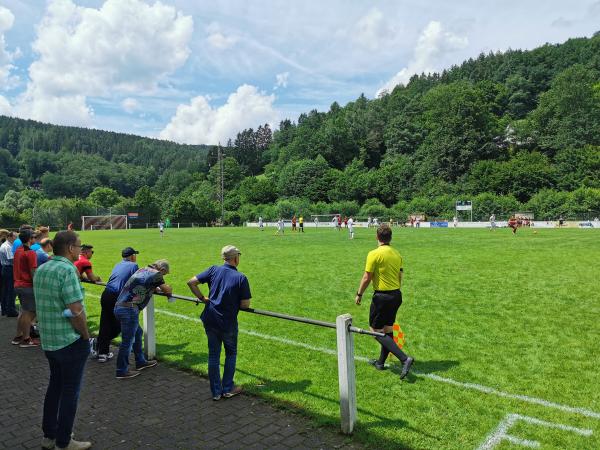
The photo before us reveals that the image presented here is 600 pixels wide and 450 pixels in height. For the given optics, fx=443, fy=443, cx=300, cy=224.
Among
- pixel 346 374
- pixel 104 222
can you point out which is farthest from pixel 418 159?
pixel 346 374

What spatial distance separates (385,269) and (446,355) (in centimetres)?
197

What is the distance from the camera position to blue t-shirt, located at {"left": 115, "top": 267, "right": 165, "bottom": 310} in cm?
632

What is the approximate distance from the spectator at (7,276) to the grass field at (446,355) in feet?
5.86

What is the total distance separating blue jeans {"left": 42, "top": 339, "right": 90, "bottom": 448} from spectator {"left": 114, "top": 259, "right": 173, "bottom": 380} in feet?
6.09

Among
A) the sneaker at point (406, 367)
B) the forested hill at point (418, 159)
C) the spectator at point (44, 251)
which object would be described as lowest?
the sneaker at point (406, 367)

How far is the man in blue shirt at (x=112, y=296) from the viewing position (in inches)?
264

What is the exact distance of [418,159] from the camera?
106 metres

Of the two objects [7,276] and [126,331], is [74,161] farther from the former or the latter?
[126,331]

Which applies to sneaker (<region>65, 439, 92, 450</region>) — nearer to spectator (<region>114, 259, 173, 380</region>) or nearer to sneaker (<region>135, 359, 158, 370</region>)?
spectator (<region>114, 259, 173, 380</region>)

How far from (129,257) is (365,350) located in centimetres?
415

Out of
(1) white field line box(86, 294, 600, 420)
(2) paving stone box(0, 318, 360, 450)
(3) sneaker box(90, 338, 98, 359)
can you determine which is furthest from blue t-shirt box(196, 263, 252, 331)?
(3) sneaker box(90, 338, 98, 359)

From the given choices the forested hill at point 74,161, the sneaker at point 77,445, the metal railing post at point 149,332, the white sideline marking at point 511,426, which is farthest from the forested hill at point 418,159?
the sneaker at point 77,445

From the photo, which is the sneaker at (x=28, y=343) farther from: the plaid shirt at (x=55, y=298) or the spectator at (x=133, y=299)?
the plaid shirt at (x=55, y=298)

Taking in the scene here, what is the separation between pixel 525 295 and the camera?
11672 mm
